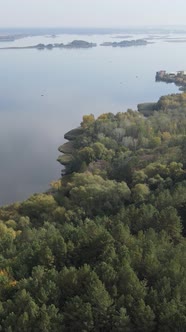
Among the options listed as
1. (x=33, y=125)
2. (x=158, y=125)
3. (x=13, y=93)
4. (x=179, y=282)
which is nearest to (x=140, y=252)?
(x=179, y=282)

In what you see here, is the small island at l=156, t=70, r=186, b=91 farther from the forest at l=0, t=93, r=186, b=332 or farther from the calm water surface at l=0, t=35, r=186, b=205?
the forest at l=0, t=93, r=186, b=332

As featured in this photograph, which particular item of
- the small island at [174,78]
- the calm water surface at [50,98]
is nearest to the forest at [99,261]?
the calm water surface at [50,98]

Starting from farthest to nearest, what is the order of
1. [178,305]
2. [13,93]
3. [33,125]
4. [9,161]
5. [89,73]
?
[89,73] → [13,93] → [33,125] → [9,161] → [178,305]

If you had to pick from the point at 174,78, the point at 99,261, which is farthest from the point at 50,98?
the point at 99,261

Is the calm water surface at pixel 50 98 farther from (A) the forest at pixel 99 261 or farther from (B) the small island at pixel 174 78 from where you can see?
(A) the forest at pixel 99 261

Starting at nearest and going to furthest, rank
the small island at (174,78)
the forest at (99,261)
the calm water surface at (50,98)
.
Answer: the forest at (99,261) → the calm water surface at (50,98) → the small island at (174,78)

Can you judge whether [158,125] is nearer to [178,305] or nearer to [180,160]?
[180,160]

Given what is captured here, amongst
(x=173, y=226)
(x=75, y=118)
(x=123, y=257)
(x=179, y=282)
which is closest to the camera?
(x=179, y=282)
